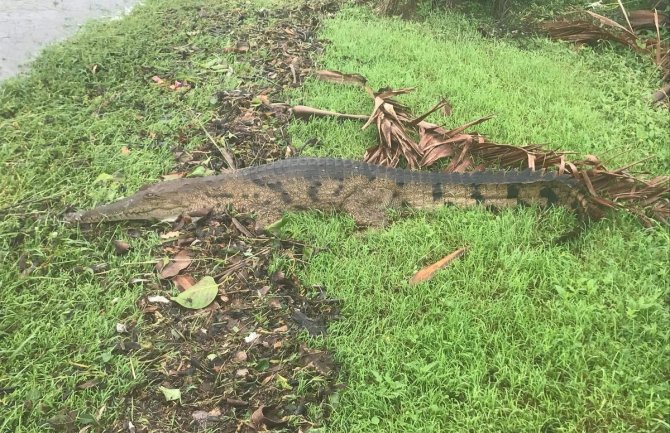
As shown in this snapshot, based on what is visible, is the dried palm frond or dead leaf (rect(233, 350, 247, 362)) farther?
the dried palm frond

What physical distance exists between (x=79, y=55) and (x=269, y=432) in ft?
17.4

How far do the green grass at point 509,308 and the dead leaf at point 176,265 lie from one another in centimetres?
78

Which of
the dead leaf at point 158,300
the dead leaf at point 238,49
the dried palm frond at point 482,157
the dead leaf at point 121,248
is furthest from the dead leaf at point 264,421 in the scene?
the dead leaf at point 238,49

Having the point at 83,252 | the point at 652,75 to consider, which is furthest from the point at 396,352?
the point at 652,75

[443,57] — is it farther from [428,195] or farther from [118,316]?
[118,316]

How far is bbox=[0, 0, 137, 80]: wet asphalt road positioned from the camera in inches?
235

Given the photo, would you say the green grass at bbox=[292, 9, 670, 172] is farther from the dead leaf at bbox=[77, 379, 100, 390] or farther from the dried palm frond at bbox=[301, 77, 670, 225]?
the dead leaf at bbox=[77, 379, 100, 390]

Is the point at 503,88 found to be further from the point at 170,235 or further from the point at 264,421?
the point at 264,421

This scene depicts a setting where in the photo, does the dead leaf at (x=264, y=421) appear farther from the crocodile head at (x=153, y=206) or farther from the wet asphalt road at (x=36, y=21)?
the wet asphalt road at (x=36, y=21)

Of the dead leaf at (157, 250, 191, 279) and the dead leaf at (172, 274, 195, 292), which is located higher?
the dead leaf at (157, 250, 191, 279)

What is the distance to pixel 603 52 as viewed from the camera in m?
5.84

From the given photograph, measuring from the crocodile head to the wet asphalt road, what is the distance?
305 centimetres

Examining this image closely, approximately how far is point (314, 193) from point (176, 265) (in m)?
1.12

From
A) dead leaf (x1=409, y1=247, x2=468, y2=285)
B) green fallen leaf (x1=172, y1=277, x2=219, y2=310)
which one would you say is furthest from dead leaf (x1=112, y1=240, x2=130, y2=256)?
dead leaf (x1=409, y1=247, x2=468, y2=285)
